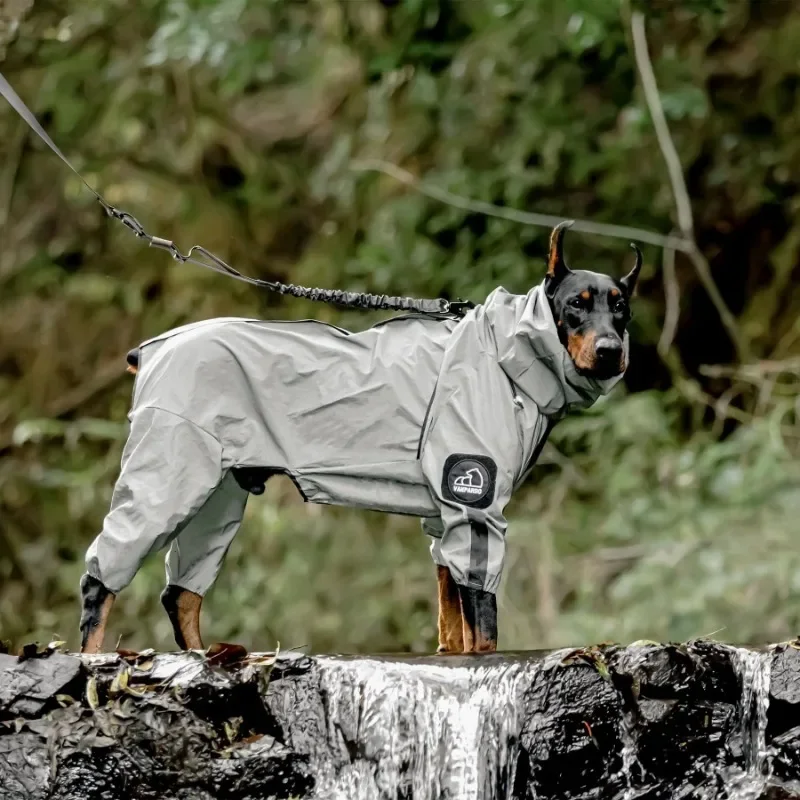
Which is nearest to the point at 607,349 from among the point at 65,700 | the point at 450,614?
the point at 450,614

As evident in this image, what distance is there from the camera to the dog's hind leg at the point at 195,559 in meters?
4.35

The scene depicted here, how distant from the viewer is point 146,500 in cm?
386

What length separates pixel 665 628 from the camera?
7.03m

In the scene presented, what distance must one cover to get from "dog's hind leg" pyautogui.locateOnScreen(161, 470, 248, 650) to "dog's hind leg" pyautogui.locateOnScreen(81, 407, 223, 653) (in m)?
0.39

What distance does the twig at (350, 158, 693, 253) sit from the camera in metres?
8.24

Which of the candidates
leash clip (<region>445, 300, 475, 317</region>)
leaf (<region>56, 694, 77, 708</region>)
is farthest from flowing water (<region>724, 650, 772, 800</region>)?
leaf (<region>56, 694, 77, 708</region>)

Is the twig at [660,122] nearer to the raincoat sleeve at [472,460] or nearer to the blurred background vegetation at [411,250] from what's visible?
the blurred background vegetation at [411,250]

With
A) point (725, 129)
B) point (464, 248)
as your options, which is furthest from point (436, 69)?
point (725, 129)

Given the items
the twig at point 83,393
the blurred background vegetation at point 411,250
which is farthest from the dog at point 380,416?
the twig at point 83,393

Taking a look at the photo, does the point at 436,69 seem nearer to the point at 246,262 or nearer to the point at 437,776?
the point at 246,262

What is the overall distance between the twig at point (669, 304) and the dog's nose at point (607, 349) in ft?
14.8

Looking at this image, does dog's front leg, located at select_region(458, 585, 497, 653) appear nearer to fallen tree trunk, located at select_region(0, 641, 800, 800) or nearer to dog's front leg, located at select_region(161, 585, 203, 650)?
fallen tree trunk, located at select_region(0, 641, 800, 800)

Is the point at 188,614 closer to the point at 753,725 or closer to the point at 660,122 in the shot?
the point at 753,725

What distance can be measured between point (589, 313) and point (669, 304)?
455 cm
